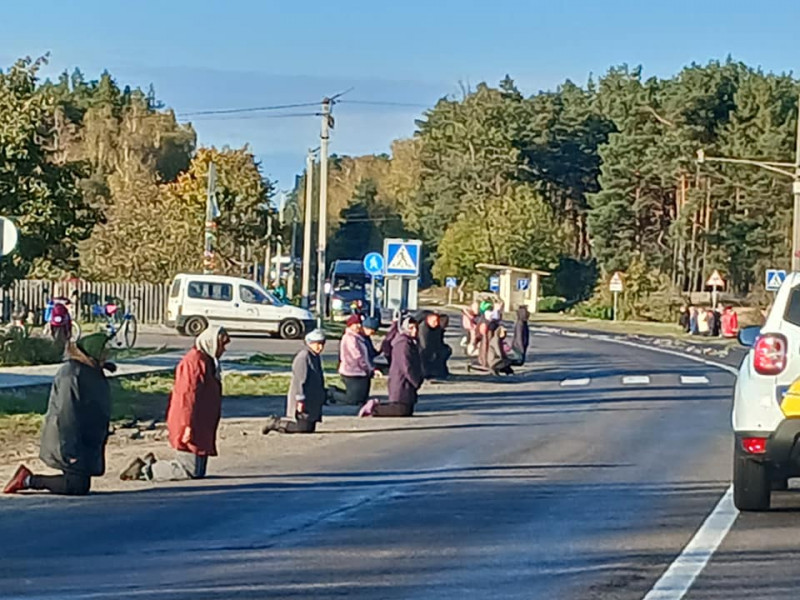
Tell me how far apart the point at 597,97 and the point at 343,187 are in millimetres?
24653

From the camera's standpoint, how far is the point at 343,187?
136 m

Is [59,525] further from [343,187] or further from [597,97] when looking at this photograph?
[343,187]

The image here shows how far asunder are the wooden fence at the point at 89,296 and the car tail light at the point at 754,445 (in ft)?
112

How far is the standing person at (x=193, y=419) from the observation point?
14.6m

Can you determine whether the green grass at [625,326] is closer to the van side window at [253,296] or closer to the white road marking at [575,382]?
the van side window at [253,296]

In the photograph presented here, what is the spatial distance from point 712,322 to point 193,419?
56604mm

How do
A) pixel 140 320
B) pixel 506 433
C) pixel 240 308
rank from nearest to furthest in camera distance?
1. pixel 506 433
2. pixel 240 308
3. pixel 140 320

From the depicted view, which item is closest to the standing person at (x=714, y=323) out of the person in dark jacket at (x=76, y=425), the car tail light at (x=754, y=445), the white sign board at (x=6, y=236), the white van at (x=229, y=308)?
the white van at (x=229, y=308)

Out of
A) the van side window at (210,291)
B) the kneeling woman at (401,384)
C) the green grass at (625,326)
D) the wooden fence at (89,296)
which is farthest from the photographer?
the green grass at (625,326)

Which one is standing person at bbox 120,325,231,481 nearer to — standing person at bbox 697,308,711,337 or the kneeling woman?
the kneeling woman

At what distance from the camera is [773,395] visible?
38.1 feet

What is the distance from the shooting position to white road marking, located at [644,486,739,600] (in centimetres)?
901

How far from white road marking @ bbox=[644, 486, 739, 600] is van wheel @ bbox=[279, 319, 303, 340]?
34.1 m

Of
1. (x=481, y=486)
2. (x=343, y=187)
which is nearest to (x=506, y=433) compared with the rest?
(x=481, y=486)
